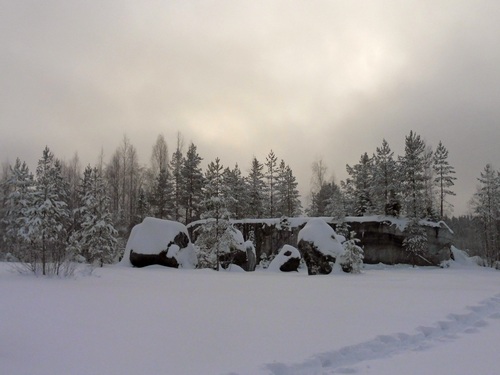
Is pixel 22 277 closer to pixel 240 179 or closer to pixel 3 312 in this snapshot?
pixel 3 312

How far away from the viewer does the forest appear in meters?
27.8

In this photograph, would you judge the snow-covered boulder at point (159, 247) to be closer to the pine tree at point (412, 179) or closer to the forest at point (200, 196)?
the forest at point (200, 196)

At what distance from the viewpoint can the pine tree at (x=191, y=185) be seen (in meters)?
47.2

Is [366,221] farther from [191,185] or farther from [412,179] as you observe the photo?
[191,185]

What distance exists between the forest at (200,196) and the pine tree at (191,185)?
4.5 inches

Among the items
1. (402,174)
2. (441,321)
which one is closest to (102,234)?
(441,321)

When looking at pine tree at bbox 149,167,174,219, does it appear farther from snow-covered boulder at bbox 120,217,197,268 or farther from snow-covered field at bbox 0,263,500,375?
snow-covered field at bbox 0,263,500,375

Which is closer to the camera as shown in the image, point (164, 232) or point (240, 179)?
point (164, 232)

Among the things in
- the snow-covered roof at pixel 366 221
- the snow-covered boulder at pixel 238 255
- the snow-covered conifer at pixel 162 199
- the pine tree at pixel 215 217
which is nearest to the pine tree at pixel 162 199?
the snow-covered conifer at pixel 162 199

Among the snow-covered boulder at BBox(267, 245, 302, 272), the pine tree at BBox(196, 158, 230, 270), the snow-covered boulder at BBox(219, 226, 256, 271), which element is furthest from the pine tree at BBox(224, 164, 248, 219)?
the pine tree at BBox(196, 158, 230, 270)

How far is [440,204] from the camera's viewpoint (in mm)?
45094

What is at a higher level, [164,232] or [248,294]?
[164,232]

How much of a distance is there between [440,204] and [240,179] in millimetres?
A: 23483

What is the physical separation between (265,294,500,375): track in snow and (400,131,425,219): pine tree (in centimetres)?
2920
